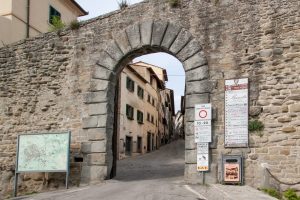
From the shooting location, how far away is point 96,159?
9.67 meters

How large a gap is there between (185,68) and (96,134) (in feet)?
8.49

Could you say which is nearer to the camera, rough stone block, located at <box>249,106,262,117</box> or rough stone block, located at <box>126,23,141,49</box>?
rough stone block, located at <box>249,106,262,117</box>

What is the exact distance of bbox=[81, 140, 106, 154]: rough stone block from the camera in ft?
31.8

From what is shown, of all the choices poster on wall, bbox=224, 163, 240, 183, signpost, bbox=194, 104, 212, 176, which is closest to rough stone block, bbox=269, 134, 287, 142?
poster on wall, bbox=224, 163, 240, 183

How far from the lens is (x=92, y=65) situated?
10.3m

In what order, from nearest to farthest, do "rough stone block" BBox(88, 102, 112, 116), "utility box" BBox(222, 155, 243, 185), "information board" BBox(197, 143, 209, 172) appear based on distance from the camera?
"utility box" BBox(222, 155, 243, 185), "information board" BBox(197, 143, 209, 172), "rough stone block" BBox(88, 102, 112, 116)

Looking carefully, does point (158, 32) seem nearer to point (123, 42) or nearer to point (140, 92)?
point (123, 42)

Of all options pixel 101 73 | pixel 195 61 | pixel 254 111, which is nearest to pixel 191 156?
pixel 254 111

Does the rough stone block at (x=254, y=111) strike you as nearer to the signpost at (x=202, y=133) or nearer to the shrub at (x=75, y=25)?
the signpost at (x=202, y=133)

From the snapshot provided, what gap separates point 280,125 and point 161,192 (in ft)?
8.87

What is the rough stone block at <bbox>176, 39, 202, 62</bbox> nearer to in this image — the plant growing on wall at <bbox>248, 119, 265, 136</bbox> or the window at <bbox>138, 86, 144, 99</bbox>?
the plant growing on wall at <bbox>248, 119, 265, 136</bbox>

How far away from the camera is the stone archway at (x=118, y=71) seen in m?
9.09

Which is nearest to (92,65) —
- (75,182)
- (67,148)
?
(67,148)

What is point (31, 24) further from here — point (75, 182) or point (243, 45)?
point (243, 45)
